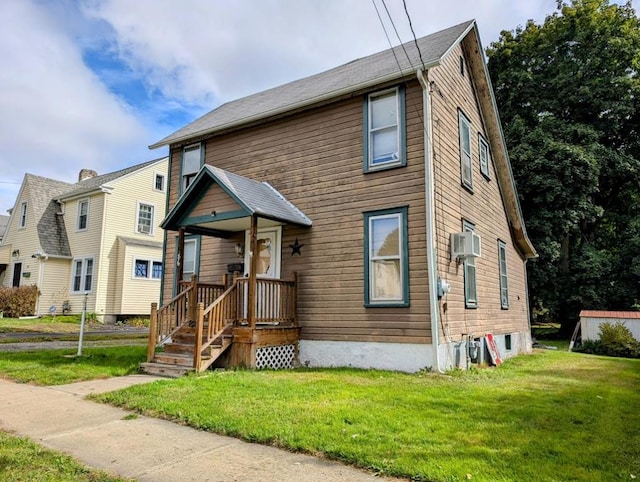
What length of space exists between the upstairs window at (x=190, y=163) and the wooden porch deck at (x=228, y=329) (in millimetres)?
3668

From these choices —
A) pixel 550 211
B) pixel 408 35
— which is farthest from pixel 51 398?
pixel 550 211

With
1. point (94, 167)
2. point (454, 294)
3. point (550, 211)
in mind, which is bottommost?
point (454, 294)

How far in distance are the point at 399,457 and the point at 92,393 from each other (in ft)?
15.7

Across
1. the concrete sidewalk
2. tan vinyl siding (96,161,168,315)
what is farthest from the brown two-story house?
tan vinyl siding (96,161,168,315)

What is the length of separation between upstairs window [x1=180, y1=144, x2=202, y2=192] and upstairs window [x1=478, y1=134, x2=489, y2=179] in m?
7.65

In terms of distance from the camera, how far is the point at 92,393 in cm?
649

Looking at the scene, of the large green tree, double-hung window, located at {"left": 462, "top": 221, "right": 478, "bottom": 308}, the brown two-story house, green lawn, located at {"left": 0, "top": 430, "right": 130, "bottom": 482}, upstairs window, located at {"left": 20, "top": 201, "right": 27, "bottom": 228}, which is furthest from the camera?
upstairs window, located at {"left": 20, "top": 201, "right": 27, "bottom": 228}

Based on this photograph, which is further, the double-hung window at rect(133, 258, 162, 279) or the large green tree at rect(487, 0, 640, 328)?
the double-hung window at rect(133, 258, 162, 279)

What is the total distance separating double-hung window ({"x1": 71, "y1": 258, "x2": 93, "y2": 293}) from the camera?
22188 millimetres

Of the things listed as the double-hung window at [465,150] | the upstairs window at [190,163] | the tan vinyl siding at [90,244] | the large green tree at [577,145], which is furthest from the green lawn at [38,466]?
the large green tree at [577,145]

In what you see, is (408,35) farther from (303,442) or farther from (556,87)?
(556,87)

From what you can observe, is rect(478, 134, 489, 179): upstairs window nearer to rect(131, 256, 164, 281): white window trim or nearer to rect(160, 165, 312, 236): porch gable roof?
rect(160, 165, 312, 236): porch gable roof

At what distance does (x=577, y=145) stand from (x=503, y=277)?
42.3 feet

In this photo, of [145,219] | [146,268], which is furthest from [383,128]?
[145,219]
